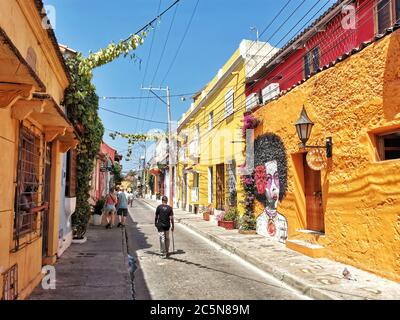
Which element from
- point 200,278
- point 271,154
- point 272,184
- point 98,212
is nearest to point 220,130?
point 98,212

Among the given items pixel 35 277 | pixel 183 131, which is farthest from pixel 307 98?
pixel 183 131

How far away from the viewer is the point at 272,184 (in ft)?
41.8

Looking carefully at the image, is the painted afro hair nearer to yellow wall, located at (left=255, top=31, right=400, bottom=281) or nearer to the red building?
the red building

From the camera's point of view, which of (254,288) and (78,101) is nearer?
(254,288)

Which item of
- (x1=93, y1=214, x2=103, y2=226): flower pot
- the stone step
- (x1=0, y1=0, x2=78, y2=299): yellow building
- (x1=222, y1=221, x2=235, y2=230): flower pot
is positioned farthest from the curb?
(x1=93, y1=214, x2=103, y2=226): flower pot

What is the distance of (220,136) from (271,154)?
22.9 feet

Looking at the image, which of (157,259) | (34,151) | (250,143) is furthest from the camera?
(250,143)

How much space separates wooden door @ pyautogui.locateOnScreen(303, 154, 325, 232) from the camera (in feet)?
34.1

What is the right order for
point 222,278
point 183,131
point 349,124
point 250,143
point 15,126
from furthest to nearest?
point 183,131 → point 250,143 → point 349,124 → point 222,278 → point 15,126

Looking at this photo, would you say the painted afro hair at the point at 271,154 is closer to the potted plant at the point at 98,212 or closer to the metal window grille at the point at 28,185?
the metal window grille at the point at 28,185
